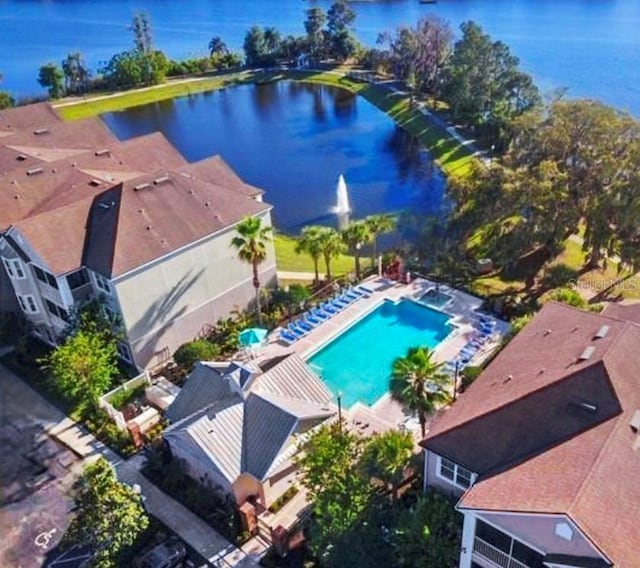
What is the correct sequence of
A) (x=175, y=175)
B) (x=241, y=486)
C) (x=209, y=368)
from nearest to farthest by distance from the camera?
(x=241, y=486) < (x=209, y=368) < (x=175, y=175)

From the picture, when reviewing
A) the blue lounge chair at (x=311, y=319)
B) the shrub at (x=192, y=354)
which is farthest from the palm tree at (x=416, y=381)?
the blue lounge chair at (x=311, y=319)

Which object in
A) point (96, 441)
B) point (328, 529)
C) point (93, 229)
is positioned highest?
point (93, 229)

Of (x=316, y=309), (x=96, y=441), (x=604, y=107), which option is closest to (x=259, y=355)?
(x=316, y=309)

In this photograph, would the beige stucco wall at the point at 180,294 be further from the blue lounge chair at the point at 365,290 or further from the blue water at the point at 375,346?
the blue water at the point at 375,346

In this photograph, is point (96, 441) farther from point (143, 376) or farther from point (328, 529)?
point (328, 529)

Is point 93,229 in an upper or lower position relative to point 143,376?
upper

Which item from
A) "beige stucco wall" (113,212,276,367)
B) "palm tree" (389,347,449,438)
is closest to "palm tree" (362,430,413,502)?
"palm tree" (389,347,449,438)

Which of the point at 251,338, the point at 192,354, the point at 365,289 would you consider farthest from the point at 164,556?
the point at 365,289

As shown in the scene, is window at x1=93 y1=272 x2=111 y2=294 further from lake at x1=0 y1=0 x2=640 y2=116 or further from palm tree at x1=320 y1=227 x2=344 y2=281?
lake at x1=0 y1=0 x2=640 y2=116
